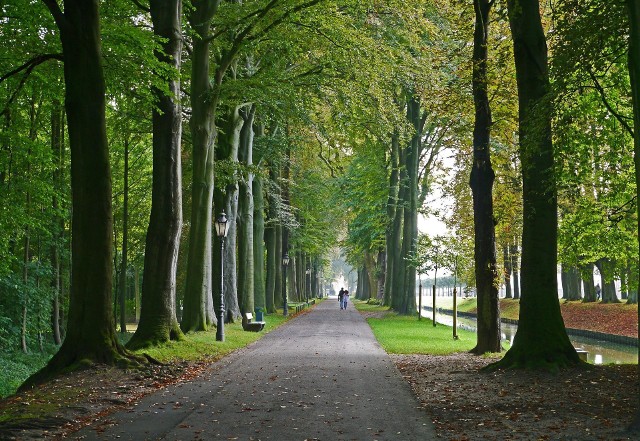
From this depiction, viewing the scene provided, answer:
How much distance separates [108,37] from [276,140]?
19.2 metres

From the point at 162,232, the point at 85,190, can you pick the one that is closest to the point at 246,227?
the point at 162,232

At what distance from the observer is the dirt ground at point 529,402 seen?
26.0ft

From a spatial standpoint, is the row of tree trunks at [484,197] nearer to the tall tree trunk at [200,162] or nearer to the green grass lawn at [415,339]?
the green grass lawn at [415,339]

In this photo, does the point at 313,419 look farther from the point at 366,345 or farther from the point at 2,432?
the point at 366,345

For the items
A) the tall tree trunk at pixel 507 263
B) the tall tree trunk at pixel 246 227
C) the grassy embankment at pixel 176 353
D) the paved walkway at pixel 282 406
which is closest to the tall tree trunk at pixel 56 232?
the grassy embankment at pixel 176 353

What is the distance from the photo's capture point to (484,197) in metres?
16.8

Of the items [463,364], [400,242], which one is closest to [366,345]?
[463,364]

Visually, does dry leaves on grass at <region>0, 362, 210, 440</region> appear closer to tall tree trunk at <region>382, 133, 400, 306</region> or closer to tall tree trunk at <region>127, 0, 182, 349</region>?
tall tree trunk at <region>127, 0, 182, 349</region>

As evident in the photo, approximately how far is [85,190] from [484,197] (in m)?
9.08

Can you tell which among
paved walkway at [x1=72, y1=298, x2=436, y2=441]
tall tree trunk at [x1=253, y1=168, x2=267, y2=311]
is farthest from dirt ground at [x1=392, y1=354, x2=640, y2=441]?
tall tree trunk at [x1=253, y1=168, x2=267, y2=311]

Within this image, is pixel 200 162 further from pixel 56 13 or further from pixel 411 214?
pixel 411 214

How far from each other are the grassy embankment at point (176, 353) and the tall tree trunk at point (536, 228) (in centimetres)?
674

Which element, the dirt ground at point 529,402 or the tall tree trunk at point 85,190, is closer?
the dirt ground at point 529,402

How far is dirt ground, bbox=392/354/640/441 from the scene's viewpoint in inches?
312
